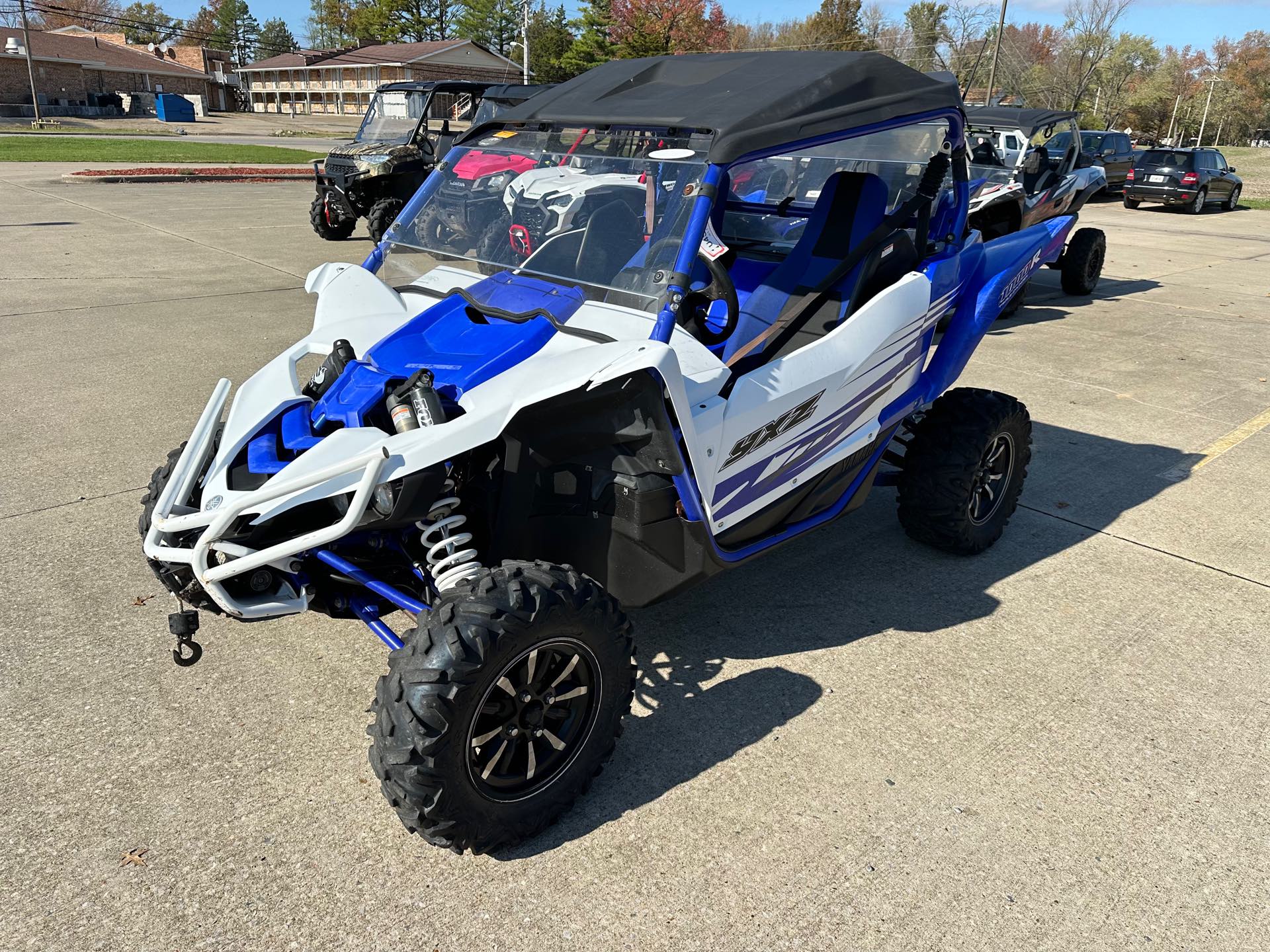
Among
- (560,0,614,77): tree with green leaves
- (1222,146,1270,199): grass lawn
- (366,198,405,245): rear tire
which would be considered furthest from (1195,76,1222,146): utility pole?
(366,198,405,245): rear tire

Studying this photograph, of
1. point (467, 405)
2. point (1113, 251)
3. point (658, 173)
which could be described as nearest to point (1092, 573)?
point (658, 173)

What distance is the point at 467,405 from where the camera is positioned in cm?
275

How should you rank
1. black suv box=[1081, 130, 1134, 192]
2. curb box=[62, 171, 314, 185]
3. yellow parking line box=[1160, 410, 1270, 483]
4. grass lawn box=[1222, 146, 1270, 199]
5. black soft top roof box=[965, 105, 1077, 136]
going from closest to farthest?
1. yellow parking line box=[1160, 410, 1270, 483]
2. black soft top roof box=[965, 105, 1077, 136]
3. curb box=[62, 171, 314, 185]
4. black suv box=[1081, 130, 1134, 192]
5. grass lawn box=[1222, 146, 1270, 199]

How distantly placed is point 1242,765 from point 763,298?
242 cm

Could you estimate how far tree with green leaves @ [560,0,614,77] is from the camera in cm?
5666

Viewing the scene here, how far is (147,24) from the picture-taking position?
86.6 m

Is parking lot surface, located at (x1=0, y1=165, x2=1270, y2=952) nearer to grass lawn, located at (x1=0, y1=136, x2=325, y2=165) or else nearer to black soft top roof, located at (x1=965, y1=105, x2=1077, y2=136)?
black soft top roof, located at (x1=965, y1=105, x2=1077, y2=136)

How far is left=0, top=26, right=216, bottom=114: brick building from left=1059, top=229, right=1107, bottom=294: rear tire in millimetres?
57716

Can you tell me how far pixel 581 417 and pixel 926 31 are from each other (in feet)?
261

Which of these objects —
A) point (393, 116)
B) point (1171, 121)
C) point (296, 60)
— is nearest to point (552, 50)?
point (296, 60)

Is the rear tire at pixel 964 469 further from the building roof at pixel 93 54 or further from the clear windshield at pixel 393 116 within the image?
the building roof at pixel 93 54

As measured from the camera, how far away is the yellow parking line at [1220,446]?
5.69 metres

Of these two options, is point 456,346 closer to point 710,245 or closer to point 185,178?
point 710,245

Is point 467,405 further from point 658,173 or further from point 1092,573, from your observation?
point 1092,573
